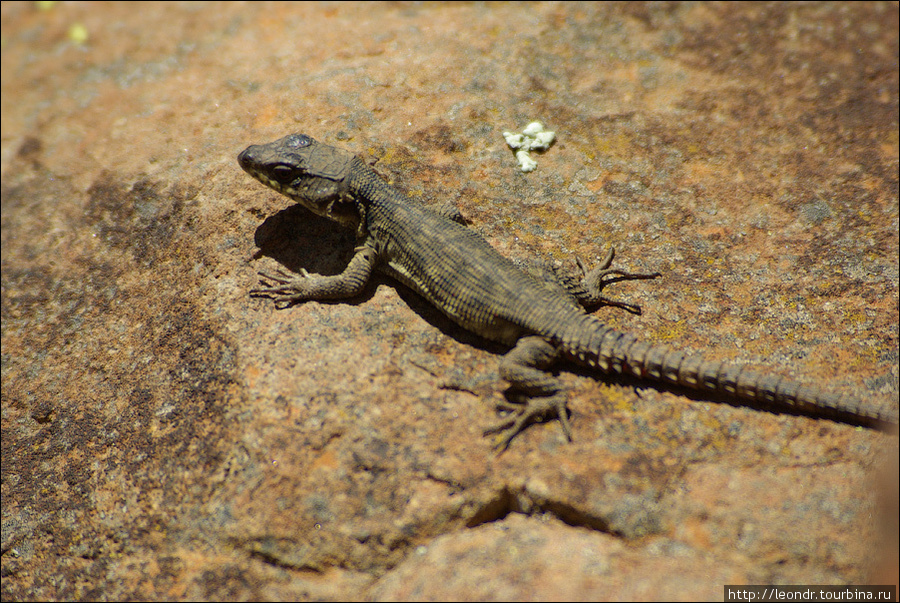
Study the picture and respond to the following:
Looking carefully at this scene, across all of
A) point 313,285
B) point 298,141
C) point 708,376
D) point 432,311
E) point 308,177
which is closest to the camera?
point 708,376

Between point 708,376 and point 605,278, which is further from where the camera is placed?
point 605,278

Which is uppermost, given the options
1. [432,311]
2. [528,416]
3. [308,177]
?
[308,177]

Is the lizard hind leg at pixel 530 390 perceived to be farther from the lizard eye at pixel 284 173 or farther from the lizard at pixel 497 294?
the lizard eye at pixel 284 173

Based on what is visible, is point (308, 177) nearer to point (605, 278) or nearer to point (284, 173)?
point (284, 173)

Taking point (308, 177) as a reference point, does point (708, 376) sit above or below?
below

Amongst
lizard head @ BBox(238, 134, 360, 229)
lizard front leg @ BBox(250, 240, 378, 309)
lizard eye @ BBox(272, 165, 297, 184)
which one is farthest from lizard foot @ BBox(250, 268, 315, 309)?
lizard eye @ BBox(272, 165, 297, 184)

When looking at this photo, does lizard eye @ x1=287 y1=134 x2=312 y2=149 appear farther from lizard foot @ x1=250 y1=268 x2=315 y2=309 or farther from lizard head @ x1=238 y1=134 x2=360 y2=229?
lizard foot @ x1=250 y1=268 x2=315 y2=309

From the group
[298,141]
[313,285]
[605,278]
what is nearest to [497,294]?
[605,278]

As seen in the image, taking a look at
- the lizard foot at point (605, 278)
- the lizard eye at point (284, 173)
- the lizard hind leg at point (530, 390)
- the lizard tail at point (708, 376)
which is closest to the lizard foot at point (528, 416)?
the lizard hind leg at point (530, 390)
